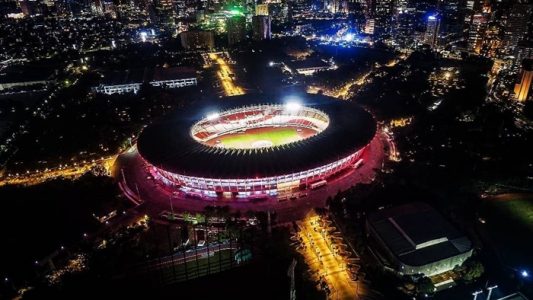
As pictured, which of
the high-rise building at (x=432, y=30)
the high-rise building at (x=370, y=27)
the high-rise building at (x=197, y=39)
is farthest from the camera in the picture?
the high-rise building at (x=370, y=27)

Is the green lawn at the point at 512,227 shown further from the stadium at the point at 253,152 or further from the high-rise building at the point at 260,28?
the high-rise building at the point at 260,28

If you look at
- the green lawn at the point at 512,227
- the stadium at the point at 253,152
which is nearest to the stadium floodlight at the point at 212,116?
the stadium at the point at 253,152

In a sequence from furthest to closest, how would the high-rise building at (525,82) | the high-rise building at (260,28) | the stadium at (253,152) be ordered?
the high-rise building at (260,28) < the high-rise building at (525,82) < the stadium at (253,152)

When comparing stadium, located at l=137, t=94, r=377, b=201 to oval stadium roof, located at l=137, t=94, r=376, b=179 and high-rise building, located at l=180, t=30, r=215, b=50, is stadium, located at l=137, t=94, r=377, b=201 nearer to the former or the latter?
oval stadium roof, located at l=137, t=94, r=376, b=179

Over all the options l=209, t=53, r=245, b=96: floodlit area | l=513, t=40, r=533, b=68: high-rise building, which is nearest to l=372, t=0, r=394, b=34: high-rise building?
l=513, t=40, r=533, b=68: high-rise building

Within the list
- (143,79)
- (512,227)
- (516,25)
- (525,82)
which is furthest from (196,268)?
(516,25)

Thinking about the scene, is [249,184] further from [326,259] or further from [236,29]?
[236,29]
